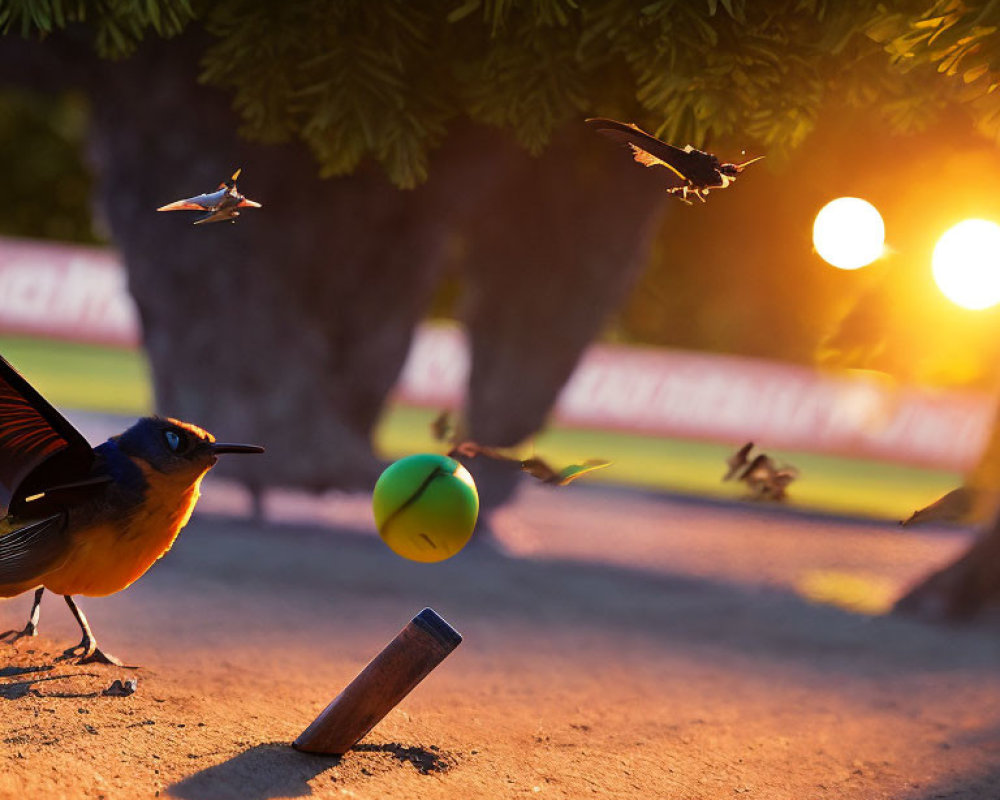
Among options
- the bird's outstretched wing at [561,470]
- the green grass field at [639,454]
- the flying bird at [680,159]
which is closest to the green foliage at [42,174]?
the green grass field at [639,454]

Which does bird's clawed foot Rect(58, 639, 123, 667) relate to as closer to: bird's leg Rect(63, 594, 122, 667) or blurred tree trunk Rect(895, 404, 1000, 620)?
Result: bird's leg Rect(63, 594, 122, 667)

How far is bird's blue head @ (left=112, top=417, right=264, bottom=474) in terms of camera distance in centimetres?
381

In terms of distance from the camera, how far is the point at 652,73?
3.80 m

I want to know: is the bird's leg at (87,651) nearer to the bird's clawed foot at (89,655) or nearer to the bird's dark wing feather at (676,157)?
the bird's clawed foot at (89,655)

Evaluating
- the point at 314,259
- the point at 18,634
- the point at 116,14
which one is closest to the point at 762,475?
the point at 116,14

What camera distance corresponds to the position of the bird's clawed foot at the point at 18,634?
4441 millimetres

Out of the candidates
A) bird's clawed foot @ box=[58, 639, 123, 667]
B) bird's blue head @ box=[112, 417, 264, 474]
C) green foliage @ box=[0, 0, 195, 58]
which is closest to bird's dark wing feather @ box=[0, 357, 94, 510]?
bird's blue head @ box=[112, 417, 264, 474]

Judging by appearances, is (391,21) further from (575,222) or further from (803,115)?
(575,222)

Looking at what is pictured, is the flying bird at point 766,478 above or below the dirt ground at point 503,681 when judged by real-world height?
above

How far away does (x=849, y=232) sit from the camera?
4863 mm

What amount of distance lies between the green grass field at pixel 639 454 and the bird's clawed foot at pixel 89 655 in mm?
9158

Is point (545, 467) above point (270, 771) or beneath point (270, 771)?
above

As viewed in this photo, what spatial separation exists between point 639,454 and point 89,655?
12594mm

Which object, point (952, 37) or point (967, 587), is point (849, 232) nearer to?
point (952, 37)
